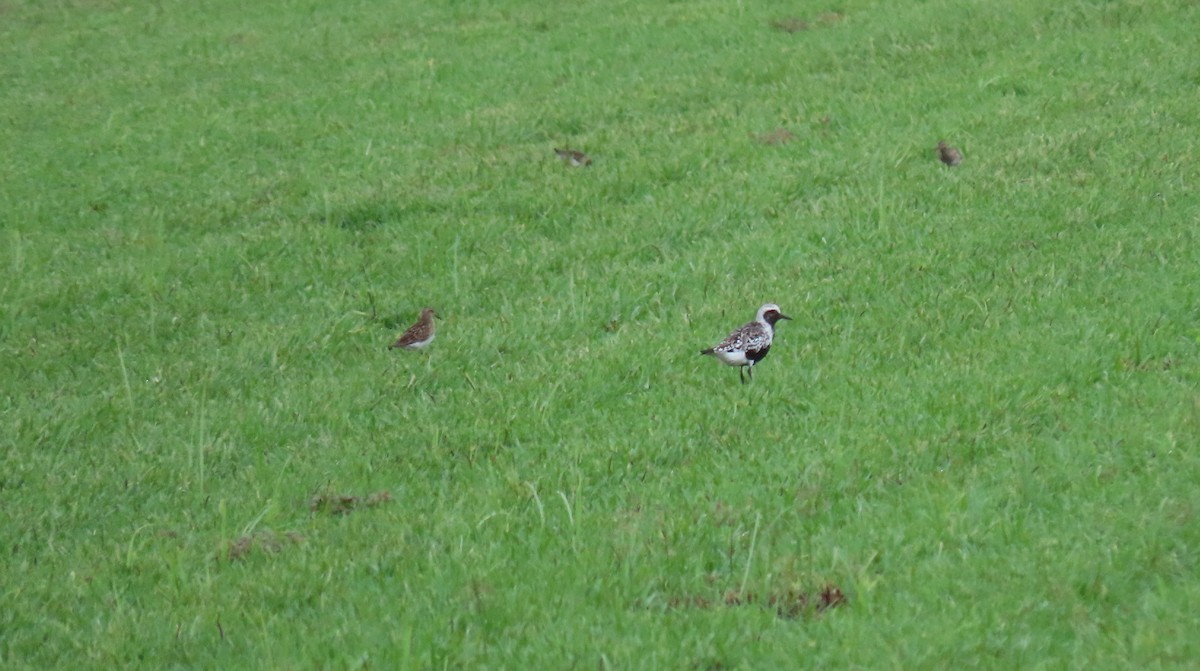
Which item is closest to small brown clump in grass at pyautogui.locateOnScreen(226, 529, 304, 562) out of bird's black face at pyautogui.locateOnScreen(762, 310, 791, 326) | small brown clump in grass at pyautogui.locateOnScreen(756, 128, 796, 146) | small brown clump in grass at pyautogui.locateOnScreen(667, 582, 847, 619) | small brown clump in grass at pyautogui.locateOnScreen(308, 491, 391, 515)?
small brown clump in grass at pyautogui.locateOnScreen(308, 491, 391, 515)

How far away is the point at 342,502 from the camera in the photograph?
828 cm

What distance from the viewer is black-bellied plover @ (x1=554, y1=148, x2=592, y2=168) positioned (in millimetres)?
15462

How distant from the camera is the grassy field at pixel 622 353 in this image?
6582 mm

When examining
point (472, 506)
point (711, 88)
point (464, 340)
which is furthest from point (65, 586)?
point (711, 88)

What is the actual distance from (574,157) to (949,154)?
13.4ft

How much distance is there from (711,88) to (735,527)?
11.2 meters

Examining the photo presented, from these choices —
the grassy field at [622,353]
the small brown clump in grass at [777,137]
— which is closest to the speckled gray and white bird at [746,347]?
the grassy field at [622,353]

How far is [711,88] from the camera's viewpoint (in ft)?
58.1

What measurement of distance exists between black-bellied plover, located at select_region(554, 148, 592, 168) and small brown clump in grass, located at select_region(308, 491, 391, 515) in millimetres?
7693

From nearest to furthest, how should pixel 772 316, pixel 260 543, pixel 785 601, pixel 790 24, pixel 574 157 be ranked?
pixel 785 601 < pixel 260 543 < pixel 772 316 < pixel 574 157 < pixel 790 24

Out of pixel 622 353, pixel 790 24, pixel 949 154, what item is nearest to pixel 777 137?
pixel 949 154

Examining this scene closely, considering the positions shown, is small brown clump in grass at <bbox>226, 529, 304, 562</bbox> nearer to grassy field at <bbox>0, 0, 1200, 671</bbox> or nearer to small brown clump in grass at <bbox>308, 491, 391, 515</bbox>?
grassy field at <bbox>0, 0, 1200, 671</bbox>

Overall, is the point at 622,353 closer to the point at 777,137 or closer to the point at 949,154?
the point at 949,154

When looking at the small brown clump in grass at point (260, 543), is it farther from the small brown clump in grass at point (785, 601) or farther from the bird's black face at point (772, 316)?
the bird's black face at point (772, 316)
